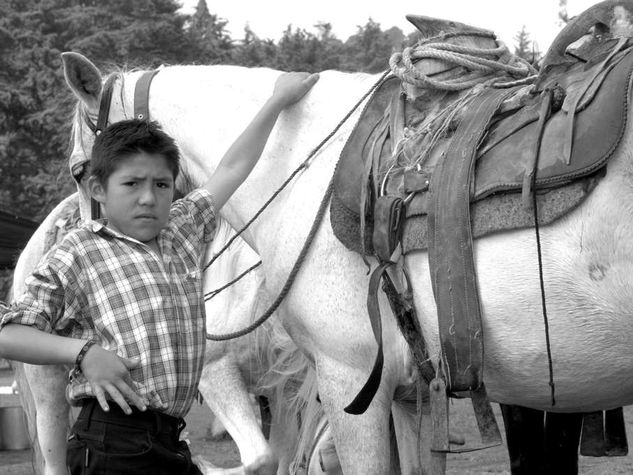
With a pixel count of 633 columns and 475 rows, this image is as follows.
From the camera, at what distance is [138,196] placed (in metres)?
2.79

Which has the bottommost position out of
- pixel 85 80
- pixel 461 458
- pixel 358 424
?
pixel 461 458

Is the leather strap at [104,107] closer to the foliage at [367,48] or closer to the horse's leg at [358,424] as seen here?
the horse's leg at [358,424]

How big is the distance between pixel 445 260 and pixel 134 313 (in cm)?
87

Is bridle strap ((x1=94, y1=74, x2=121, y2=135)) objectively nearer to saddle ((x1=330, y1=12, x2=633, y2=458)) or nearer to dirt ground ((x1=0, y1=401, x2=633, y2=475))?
saddle ((x1=330, y1=12, x2=633, y2=458))

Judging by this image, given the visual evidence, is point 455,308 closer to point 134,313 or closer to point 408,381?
point 408,381

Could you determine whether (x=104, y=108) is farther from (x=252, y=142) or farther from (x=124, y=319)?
(x=124, y=319)

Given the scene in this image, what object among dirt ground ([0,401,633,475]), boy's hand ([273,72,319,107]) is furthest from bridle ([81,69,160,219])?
dirt ground ([0,401,633,475])

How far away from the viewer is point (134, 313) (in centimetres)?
267

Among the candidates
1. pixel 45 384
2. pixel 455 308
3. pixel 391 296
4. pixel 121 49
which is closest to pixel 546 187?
pixel 455 308

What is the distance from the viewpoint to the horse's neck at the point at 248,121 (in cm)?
369

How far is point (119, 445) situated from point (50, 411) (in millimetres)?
2781

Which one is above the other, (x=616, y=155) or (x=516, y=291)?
(x=616, y=155)

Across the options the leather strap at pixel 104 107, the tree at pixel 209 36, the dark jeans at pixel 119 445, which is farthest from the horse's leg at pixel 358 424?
the tree at pixel 209 36

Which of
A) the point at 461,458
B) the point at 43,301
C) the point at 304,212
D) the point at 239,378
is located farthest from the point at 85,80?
the point at 461,458
